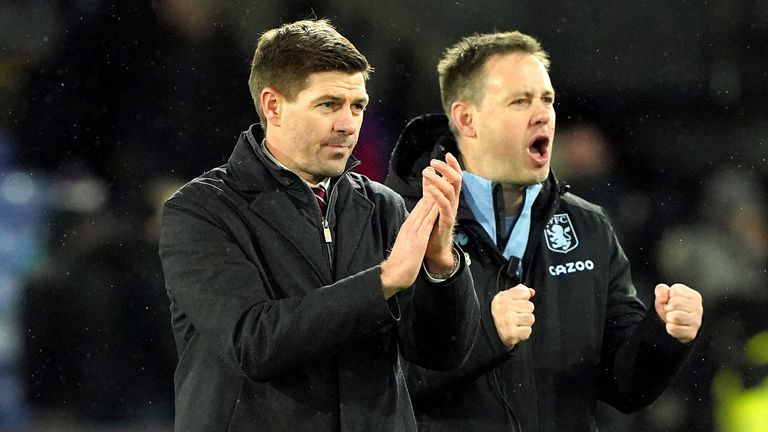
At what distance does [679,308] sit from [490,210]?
A: 45 cm

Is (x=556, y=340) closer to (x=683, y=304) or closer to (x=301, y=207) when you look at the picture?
(x=683, y=304)

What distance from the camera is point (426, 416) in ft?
7.81

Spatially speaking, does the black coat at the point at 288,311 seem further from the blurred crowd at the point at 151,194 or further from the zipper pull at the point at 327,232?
the blurred crowd at the point at 151,194

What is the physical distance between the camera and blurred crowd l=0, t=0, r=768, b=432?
3924 mm

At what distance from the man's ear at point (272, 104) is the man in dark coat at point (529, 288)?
611 mm

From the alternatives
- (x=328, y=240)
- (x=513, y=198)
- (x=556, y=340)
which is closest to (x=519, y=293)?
(x=556, y=340)

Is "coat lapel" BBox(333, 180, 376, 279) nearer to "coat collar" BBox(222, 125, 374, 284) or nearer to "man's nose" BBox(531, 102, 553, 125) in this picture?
"coat collar" BBox(222, 125, 374, 284)

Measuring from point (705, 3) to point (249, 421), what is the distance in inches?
161

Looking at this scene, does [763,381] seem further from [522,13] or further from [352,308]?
[352,308]

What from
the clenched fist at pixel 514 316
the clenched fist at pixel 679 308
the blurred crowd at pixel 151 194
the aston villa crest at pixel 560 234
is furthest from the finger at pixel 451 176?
the blurred crowd at pixel 151 194

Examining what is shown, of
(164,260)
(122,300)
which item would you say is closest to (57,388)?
(122,300)

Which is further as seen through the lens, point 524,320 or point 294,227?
point 524,320

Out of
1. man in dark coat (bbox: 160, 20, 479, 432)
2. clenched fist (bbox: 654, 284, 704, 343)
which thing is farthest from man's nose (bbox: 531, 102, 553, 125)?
man in dark coat (bbox: 160, 20, 479, 432)

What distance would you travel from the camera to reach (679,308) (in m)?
2.37
